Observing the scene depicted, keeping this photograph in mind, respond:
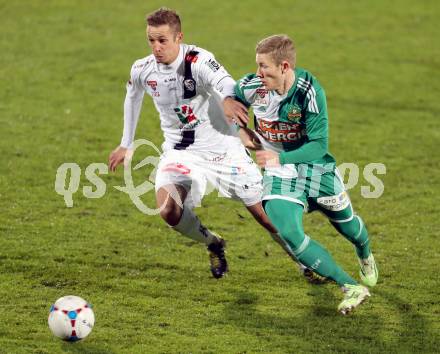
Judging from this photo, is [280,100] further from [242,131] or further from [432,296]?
[432,296]

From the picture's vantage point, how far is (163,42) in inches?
331

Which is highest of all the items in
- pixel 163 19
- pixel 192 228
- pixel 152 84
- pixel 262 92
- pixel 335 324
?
pixel 163 19

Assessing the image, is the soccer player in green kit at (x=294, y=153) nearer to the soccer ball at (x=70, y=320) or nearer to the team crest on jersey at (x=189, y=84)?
the team crest on jersey at (x=189, y=84)

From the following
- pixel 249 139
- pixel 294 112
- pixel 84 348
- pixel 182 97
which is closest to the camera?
pixel 84 348

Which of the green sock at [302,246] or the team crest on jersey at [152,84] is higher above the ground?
the team crest on jersey at [152,84]

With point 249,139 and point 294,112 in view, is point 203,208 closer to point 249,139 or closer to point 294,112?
point 249,139

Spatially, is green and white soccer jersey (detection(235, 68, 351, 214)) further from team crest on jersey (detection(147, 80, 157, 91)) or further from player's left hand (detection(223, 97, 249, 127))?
team crest on jersey (detection(147, 80, 157, 91))

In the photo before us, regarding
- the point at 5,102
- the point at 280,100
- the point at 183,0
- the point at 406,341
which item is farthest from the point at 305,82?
the point at 183,0

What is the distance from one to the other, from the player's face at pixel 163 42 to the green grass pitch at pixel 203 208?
225cm

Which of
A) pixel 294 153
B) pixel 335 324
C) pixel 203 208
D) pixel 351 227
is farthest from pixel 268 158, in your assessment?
pixel 203 208

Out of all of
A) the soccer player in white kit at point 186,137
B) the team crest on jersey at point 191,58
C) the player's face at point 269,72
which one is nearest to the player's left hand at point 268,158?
the player's face at point 269,72

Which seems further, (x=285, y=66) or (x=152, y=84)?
(x=152, y=84)

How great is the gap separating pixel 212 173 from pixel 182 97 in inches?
33.3

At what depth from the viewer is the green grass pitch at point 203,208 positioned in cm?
770
